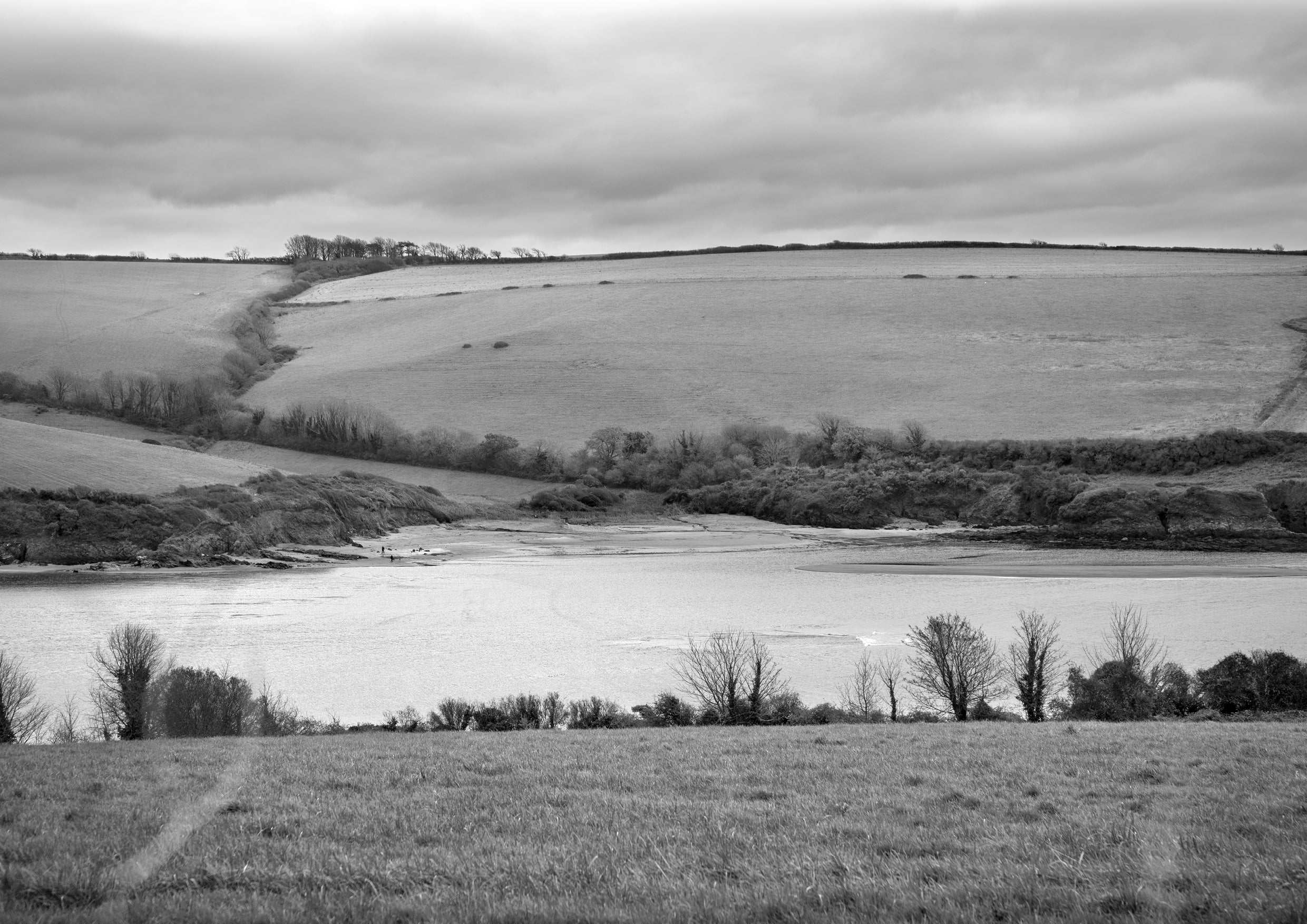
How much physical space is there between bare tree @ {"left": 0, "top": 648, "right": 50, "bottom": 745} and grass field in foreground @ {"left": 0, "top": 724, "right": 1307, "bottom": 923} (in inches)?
286

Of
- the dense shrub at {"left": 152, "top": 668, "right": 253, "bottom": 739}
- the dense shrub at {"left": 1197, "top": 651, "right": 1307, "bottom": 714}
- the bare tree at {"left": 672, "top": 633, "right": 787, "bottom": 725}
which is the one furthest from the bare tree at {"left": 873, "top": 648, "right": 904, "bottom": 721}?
the dense shrub at {"left": 152, "top": 668, "right": 253, "bottom": 739}

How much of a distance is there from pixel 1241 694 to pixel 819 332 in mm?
82766

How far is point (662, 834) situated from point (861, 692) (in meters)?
16.4

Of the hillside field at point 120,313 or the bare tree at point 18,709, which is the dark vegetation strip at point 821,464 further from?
the bare tree at point 18,709

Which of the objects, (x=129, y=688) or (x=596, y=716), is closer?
(x=129, y=688)

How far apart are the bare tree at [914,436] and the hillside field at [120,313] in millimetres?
67860

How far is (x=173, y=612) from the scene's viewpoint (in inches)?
1538

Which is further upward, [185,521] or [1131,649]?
[185,521]

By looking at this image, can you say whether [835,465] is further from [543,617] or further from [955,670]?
[955,670]

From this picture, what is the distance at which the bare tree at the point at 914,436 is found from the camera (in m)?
77.3

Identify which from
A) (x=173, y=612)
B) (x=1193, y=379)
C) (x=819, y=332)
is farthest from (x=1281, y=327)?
(x=173, y=612)

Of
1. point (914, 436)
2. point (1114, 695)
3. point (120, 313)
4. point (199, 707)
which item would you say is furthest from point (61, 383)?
point (1114, 695)

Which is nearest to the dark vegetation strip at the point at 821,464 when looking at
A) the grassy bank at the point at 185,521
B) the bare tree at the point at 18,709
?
the grassy bank at the point at 185,521

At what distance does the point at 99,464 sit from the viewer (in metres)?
62.7
